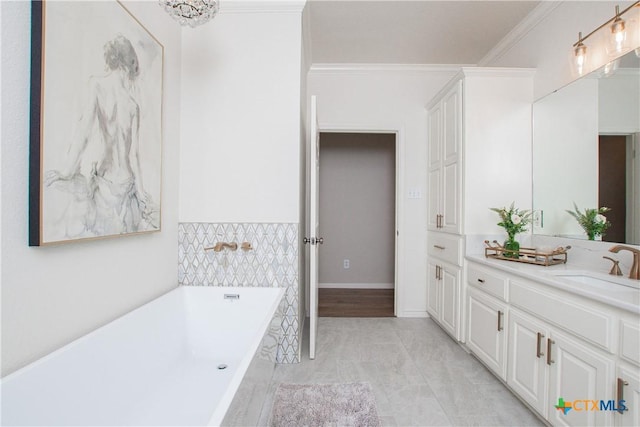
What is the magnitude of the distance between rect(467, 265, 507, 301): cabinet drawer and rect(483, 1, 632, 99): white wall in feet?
4.86

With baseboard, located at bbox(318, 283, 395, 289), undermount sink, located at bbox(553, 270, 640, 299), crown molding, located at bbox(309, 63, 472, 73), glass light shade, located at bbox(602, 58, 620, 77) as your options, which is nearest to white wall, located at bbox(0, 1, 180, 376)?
crown molding, located at bbox(309, 63, 472, 73)

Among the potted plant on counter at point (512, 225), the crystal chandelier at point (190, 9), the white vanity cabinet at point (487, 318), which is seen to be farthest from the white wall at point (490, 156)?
the crystal chandelier at point (190, 9)

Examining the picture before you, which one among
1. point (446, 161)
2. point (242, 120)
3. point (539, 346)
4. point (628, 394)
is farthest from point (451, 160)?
point (628, 394)

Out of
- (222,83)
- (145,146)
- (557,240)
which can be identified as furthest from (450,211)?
(145,146)

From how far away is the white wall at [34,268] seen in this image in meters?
1.03

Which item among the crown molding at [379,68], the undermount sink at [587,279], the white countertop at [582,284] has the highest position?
the crown molding at [379,68]

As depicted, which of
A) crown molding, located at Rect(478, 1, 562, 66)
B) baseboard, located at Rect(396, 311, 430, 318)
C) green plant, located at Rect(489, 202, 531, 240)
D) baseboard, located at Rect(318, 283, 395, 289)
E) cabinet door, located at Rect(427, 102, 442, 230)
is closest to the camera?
green plant, located at Rect(489, 202, 531, 240)

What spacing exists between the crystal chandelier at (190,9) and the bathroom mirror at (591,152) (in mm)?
2248

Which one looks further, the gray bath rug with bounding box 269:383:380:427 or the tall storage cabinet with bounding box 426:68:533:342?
the tall storage cabinet with bounding box 426:68:533:342

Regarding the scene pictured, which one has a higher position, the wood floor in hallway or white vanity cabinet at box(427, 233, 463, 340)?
white vanity cabinet at box(427, 233, 463, 340)

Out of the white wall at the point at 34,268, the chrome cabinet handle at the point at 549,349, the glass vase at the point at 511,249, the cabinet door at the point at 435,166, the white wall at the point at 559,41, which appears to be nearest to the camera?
the white wall at the point at 34,268

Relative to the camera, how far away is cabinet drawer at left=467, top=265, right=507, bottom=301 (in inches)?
77.8

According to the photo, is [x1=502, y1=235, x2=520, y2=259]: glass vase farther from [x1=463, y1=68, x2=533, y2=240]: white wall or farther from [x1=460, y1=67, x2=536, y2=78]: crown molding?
[x1=460, y1=67, x2=536, y2=78]: crown molding

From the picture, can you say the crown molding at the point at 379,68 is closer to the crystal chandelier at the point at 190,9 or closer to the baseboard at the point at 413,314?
the crystal chandelier at the point at 190,9
